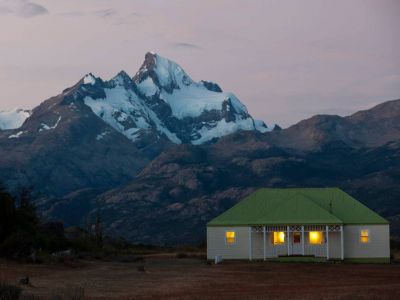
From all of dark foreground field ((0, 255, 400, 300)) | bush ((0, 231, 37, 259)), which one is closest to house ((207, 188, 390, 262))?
dark foreground field ((0, 255, 400, 300))

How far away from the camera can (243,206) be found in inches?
2569

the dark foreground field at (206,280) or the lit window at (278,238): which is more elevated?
the lit window at (278,238)

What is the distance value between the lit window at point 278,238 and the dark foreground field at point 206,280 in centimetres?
742

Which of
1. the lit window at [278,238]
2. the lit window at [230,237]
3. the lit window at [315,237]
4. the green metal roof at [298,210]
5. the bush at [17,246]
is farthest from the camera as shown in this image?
the lit window at [278,238]

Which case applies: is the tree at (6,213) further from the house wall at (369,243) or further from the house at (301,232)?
the house wall at (369,243)

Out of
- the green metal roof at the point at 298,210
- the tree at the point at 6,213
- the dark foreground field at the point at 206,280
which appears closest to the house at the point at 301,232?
the green metal roof at the point at 298,210

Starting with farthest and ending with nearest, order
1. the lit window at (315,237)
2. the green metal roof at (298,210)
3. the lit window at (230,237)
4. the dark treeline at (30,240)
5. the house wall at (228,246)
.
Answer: the lit window at (230,237) < the house wall at (228,246) < the lit window at (315,237) < the green metal roof at (298,210) < the dark treeline at (30,240)

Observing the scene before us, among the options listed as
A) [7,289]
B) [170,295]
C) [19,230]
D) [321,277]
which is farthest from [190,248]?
[7,289]

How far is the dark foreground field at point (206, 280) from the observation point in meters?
32.8

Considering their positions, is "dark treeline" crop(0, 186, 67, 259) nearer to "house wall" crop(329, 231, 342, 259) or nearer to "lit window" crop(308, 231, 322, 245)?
"lit window" crop(308, 231, 322, 245)

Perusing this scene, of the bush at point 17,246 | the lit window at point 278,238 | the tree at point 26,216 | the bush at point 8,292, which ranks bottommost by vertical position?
the bush at point 8,292

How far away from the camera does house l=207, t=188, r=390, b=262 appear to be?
61.4 m

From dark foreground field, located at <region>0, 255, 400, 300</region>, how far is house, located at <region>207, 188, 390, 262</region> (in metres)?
5.78

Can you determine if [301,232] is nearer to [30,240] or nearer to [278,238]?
[278,238]
